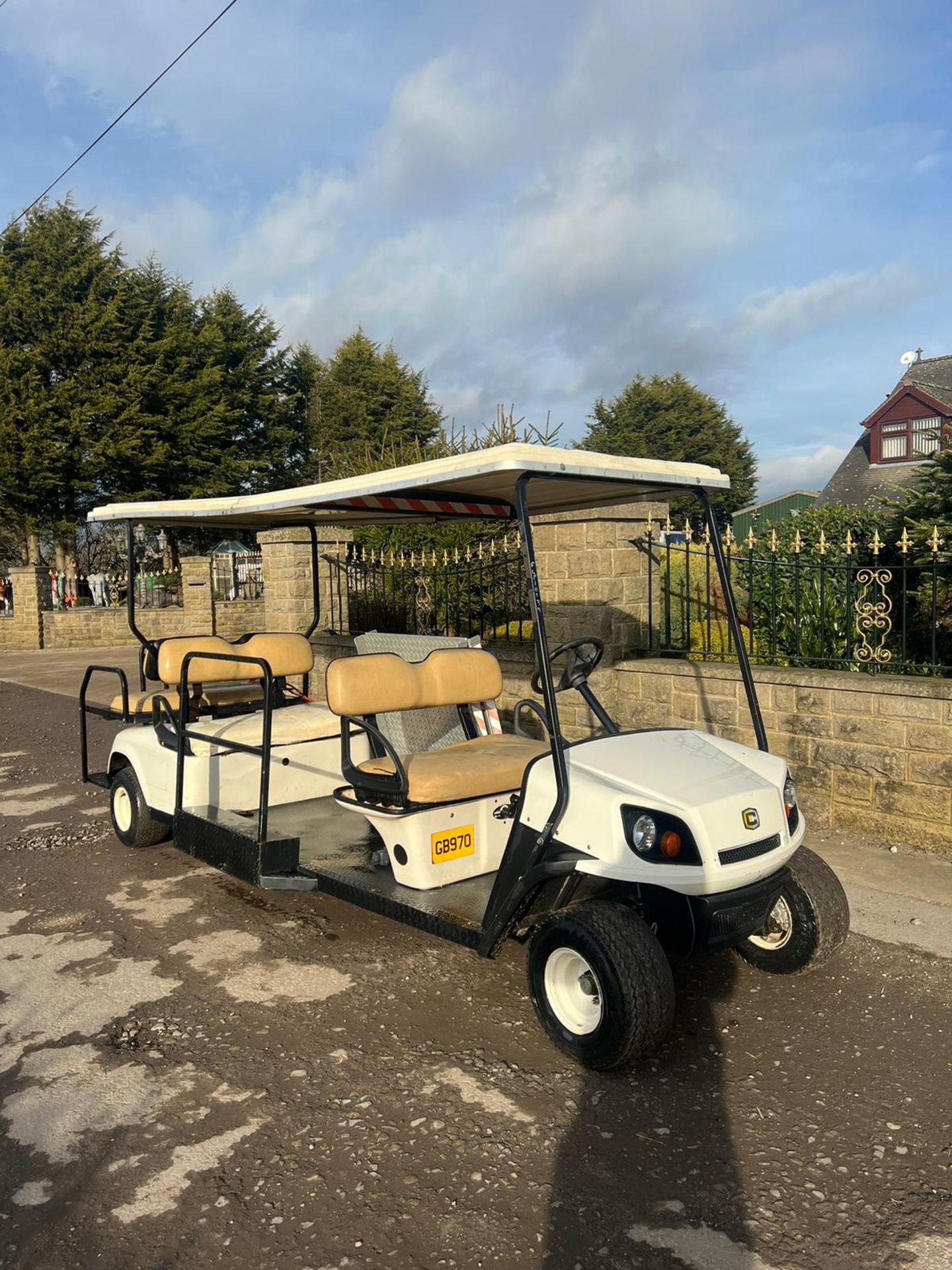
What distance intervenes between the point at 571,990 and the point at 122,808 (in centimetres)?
366

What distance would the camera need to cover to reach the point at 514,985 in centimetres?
409

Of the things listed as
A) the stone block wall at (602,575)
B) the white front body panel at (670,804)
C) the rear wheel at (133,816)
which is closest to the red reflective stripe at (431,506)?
the stone block wall at (602,575)

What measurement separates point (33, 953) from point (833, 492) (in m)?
36.8

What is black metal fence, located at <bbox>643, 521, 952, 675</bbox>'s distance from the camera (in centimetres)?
632

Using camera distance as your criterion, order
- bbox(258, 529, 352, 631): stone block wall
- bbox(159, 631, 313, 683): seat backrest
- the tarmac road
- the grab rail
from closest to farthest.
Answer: the tarmac road → the grab rail → bbox(159, 631, 313, 683): seat backrest → bbox(258, 529, 352, 631): stone block wall

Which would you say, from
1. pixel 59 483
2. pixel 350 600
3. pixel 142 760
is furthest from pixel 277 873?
pixel 59 483

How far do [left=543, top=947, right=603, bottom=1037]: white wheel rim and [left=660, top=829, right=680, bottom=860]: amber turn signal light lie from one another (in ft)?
1.58

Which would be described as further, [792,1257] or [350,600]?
[350,600]

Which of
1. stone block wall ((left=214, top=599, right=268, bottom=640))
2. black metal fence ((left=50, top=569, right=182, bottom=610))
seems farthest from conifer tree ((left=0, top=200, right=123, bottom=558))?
stone block wall ((left=214, top=599, right=268, bottom=640))

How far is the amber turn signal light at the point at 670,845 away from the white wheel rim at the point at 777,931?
34.2 inches

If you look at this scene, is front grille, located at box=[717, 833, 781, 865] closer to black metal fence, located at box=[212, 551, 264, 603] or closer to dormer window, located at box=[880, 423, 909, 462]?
black metal fence, located at box=[212, 551, 264, 603]

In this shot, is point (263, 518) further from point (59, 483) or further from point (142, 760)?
point (59, 483)

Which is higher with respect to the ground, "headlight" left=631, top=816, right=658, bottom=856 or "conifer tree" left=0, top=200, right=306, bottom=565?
"conifer tree" left=0, top=200, right=306, bottom=565

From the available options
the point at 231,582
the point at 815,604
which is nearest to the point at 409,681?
the point at 815,604
